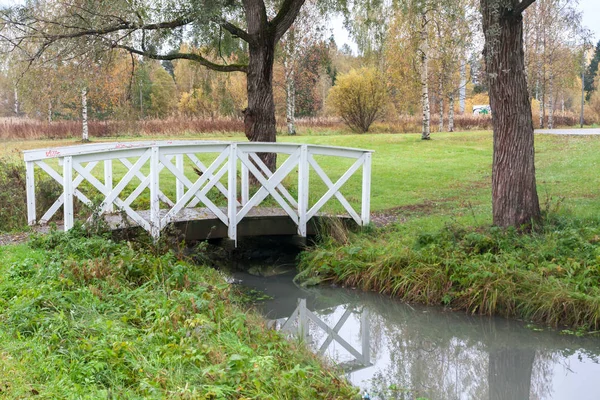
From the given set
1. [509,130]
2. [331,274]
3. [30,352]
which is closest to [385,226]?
[331,274]

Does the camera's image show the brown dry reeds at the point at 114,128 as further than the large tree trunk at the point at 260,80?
Yes

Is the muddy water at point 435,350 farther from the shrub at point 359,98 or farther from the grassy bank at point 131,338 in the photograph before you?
the shrub at point 359,98

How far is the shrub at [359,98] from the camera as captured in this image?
2882 cm

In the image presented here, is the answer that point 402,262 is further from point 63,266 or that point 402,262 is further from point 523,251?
point 63,266

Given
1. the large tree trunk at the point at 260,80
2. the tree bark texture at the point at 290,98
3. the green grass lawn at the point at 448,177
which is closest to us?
the green grass lawn at the point at 448,177

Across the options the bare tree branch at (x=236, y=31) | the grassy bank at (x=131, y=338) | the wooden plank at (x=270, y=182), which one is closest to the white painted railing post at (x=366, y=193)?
the wooden plank at (x=270, y=182)

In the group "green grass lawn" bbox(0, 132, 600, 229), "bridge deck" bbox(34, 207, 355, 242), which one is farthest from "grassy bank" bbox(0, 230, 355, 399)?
"green grass lawn" bbox(0, 132, 600, 229)

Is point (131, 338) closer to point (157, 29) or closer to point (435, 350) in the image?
point (435, 350)

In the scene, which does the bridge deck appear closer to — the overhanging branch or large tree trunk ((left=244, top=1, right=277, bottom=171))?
large tree trunk ((left=244, top=1, right=277, bottom=171))

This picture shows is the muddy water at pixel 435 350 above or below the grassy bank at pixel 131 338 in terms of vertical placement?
below

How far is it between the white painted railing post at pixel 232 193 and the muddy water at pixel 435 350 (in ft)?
4.17

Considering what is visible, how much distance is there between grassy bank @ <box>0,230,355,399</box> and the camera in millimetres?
4219

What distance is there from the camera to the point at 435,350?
706 centimetres

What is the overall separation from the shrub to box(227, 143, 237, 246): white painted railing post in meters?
19.8
